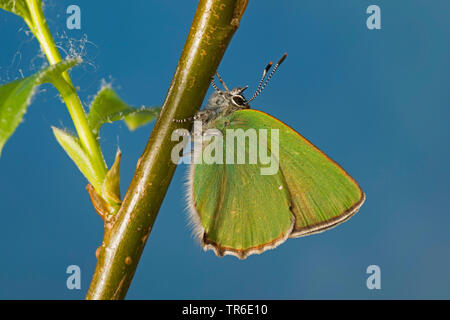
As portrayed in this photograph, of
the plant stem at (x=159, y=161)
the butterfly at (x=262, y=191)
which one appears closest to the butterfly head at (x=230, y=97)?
the butterfly at (x=262, y=191)

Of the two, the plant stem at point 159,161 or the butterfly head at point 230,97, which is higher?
the butterfly head at point 230,97

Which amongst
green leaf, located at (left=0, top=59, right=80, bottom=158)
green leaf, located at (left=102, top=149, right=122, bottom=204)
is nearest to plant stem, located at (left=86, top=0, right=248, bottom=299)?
green leaf, located at (left=102, top=149, right=122, bottom=204)

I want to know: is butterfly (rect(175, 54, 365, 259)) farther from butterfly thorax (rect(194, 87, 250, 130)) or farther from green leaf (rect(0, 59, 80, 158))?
green leaf (rect(0, 59, 80, 158))

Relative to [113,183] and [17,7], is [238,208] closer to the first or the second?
[113,183]

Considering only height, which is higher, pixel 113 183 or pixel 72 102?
pixel 72 102

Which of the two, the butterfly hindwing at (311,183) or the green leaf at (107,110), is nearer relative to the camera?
the green leaf at (107,110)

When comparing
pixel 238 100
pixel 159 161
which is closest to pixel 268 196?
pixel 238 100

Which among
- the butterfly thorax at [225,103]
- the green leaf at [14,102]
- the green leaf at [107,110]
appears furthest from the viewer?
the butterfly thorax at [225,103]

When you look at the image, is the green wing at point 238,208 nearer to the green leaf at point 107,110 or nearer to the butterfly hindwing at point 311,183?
the butterfly hindwing at point 311,183
